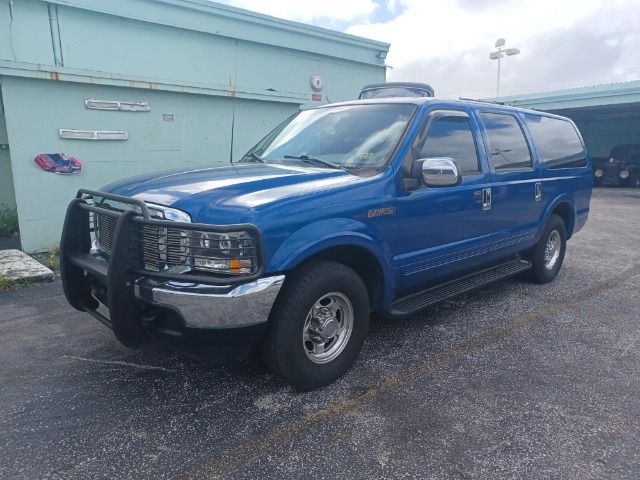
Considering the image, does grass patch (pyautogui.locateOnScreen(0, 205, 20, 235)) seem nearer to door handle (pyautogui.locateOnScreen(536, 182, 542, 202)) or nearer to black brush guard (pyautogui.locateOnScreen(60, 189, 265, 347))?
black brush guard (pyautogui.locateOnScreen(60, 189, 265, 347))

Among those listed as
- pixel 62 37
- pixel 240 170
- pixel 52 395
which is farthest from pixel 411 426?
pixel 62 37

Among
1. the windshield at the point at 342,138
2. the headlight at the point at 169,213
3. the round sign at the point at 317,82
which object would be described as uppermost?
the round sign at the point at 317,82

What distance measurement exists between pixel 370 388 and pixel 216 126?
21.9ft

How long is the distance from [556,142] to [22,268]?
21.8 ft

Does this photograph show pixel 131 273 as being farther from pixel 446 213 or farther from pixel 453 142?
pixel 453 142

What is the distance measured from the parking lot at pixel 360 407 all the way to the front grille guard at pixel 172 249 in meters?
0.89

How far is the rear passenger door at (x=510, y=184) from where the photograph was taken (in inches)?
182

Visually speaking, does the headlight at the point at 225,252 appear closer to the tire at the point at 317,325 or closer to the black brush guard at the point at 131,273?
the black brush guard at the point at 131,273

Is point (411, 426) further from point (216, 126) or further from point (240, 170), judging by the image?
point (216, 126)

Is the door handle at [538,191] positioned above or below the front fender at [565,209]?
above

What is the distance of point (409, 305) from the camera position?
3906 millimetres

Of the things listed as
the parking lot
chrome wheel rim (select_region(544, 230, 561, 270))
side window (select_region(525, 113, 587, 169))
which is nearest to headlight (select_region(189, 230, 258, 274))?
the parking lot

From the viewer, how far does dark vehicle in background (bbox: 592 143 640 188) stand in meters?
20.9

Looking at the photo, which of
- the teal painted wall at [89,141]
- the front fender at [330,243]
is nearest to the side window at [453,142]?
the front fender at [330,243]
